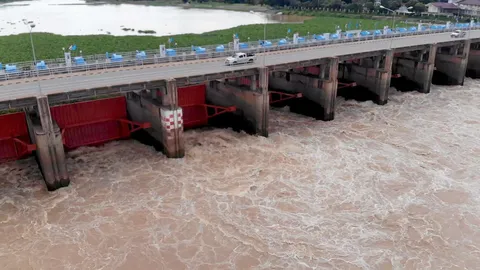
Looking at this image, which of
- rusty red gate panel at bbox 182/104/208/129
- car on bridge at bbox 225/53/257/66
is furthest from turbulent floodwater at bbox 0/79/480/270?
car on bridge at bbox 225/53/257/66

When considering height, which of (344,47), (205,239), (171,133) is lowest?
(205,239)

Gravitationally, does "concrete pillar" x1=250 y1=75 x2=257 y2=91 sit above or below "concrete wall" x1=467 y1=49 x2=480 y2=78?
above

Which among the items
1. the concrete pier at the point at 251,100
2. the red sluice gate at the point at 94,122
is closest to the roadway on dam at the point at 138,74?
the concrete pier at the point at 251,100

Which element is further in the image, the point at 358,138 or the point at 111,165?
the point at 358,138

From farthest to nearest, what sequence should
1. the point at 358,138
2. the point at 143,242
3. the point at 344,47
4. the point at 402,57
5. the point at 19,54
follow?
the point at 19,54 → the point at 402,57 → the point at 344,47 → the point at 358,138 → the point at 143,242

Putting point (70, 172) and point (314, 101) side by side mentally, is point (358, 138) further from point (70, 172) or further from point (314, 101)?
point (70, 172)

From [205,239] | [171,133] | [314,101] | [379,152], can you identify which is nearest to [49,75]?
[171,133]

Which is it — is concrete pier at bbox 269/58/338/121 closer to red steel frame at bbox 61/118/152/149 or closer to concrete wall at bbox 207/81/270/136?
concrete wall at bbox 207/81/270/136
